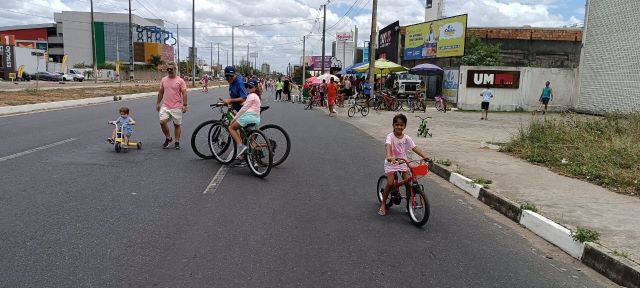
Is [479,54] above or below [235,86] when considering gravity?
above

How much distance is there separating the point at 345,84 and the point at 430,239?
3053 centimetres

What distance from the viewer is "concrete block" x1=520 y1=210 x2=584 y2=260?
5.06 meters

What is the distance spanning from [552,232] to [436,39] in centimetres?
3085

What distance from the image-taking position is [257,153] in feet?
27.0

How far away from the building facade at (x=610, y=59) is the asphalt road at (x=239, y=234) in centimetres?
1774

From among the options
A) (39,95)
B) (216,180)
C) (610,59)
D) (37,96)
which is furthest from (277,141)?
(39,95)

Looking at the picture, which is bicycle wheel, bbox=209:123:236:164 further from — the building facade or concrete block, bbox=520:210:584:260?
the building facade

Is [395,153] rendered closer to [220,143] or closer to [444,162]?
[444,162]

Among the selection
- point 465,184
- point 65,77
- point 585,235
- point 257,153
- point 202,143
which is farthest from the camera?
point 65,77

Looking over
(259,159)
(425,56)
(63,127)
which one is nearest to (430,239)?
(259,159)

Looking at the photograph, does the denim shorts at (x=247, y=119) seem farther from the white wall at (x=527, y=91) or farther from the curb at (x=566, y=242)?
the white wall at (x=527, y=91)

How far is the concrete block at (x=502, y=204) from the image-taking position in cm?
631

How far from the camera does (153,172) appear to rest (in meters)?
7.96

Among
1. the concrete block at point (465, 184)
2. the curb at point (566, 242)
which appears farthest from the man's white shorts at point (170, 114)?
the curb at point (566, 242)
